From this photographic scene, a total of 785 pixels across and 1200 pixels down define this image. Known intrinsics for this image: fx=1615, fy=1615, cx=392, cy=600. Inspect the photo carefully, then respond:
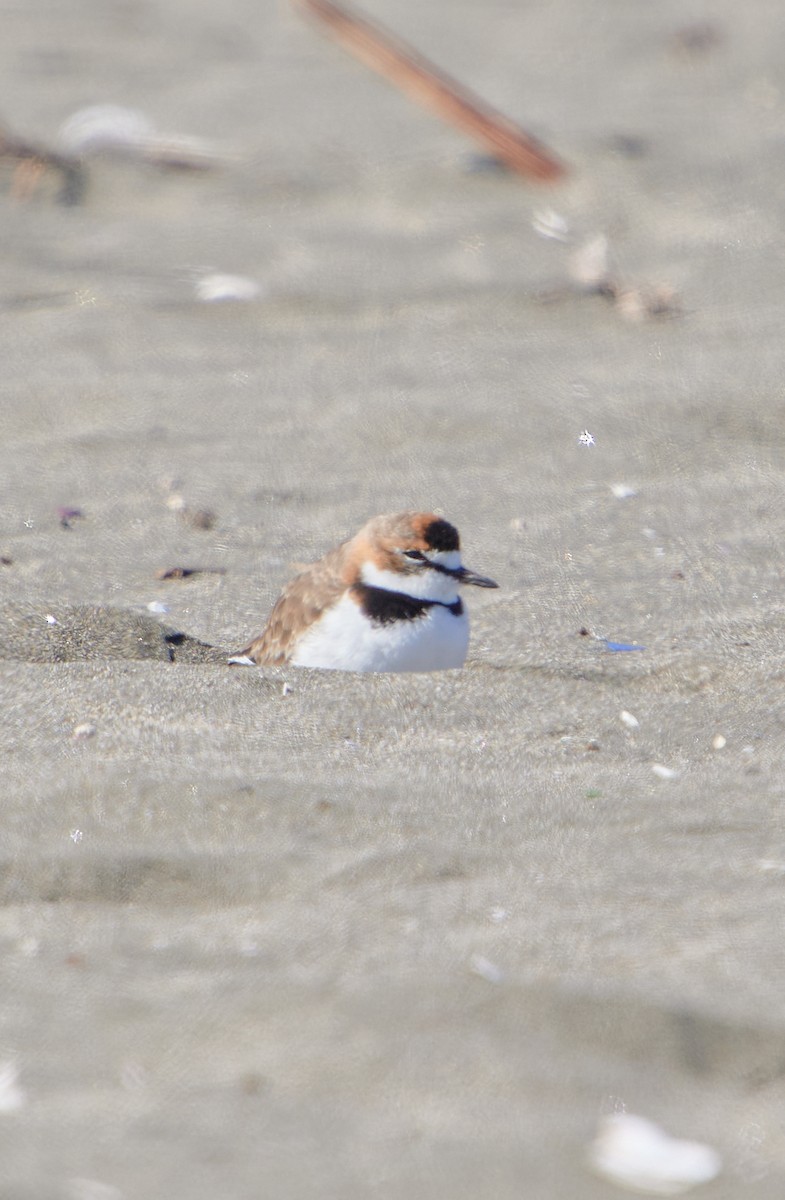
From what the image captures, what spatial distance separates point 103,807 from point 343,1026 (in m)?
0.86

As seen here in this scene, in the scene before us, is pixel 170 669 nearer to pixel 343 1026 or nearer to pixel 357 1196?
pixel 343 1026

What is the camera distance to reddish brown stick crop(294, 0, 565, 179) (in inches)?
296

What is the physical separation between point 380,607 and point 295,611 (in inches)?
9.5

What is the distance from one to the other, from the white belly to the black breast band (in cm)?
2

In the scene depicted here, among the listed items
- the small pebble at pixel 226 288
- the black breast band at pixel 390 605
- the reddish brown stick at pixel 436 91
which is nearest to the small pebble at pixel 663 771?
the black breast band at pixel 390 605

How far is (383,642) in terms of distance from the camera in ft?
14.3

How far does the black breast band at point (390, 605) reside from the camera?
4.39 m

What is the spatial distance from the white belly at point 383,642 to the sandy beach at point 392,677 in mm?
152

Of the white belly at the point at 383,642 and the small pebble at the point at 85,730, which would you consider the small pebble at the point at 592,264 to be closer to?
the white belly at the point at 383,642

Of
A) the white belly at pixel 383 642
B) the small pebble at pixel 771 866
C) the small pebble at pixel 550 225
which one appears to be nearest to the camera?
the small pebble at pixel 771 866

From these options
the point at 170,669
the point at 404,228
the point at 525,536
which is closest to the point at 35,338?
the point at 404,228

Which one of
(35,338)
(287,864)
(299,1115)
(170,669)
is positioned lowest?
(35,338)

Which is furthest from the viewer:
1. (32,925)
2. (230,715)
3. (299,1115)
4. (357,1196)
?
(230,715)

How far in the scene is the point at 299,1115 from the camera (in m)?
2.31
